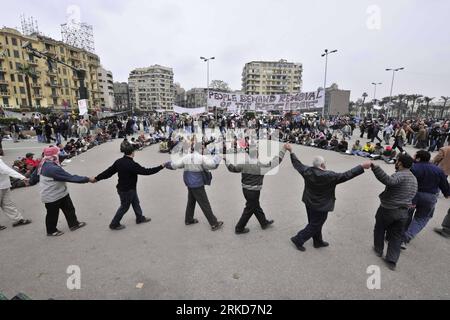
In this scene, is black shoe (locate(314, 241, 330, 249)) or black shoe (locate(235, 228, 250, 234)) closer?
black shoe (locate(314, 241, 330, 249))

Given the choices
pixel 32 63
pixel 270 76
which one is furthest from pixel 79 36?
pixel 270 76

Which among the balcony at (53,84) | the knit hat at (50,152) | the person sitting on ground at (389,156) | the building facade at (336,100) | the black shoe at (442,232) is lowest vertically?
the black shoe at (442,232)

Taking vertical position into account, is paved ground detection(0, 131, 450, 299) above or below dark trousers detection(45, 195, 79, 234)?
below

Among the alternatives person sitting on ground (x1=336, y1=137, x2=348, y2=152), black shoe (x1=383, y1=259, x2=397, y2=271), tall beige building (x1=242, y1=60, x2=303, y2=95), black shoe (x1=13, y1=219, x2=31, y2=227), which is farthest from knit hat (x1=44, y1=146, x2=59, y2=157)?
tall beige building (x1=242, y1=60, x2=303, y2=95)

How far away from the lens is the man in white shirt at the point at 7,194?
14.2ft

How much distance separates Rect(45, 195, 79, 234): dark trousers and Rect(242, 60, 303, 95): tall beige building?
314 feet

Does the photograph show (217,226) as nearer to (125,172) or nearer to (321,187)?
(125,172)

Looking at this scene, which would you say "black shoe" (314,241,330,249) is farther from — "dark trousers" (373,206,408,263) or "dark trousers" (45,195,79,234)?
"dark trousers" (45,195,79,234)

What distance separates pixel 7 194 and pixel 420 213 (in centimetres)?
736

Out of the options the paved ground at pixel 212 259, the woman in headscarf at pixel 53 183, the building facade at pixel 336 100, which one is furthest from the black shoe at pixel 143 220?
the building facade at pixel 336 100

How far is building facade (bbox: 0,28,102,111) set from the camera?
4919 cm

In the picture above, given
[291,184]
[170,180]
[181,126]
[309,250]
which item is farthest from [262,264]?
[181,126]

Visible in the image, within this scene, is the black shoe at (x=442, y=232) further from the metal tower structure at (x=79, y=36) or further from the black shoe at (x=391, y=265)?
the metal tower structure at (x=79, y=36)

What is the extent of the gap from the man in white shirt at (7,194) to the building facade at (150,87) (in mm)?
125721
